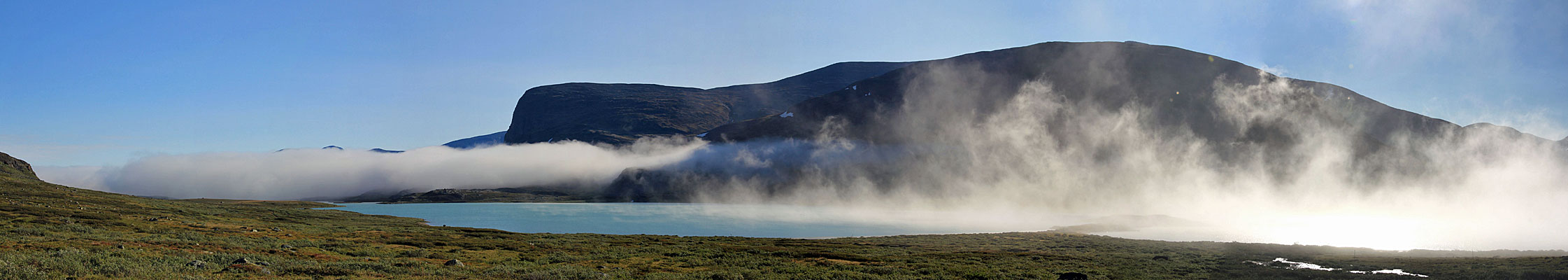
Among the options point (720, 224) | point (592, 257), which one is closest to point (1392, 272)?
point (592, 257)

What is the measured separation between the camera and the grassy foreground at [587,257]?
1394 inches

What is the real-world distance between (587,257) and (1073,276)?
36.7 m

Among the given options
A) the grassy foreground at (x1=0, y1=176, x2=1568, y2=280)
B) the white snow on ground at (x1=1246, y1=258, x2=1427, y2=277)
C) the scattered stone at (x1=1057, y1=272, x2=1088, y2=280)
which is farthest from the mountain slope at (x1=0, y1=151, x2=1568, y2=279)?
the white snow on ground at (x1=1246, y1=258, x2=1427, y2=277)

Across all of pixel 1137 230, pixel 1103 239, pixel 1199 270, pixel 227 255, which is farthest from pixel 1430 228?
pixel 227 255

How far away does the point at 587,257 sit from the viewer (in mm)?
55688

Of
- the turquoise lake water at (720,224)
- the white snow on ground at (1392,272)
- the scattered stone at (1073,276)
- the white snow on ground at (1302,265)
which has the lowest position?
the turquoise lake water at (720,224)

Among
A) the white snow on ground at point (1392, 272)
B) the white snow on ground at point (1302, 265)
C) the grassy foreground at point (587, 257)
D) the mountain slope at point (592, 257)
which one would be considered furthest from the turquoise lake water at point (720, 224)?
the white snow on ground at point (1392, 272)

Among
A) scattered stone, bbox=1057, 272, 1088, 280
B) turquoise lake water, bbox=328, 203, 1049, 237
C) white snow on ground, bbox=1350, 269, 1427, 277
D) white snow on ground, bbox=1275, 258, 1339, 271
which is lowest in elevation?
turquoise lake water, bbox=328, 203, 1049, 237

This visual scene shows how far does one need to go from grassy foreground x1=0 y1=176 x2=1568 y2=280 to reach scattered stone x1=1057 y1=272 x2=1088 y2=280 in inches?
47.6

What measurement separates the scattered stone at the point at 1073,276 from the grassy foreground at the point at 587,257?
3.97 ft

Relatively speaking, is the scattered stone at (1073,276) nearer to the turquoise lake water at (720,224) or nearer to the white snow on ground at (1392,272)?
the white snow on ground at (1392,272)

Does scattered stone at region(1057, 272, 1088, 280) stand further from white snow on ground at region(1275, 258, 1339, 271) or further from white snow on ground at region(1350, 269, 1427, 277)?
white snow on ground at region(1350, 269, 1427, 277)

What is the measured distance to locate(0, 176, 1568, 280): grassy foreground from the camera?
35406 mm

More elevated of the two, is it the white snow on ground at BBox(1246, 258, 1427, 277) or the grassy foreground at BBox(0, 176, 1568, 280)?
the white snow on ground at BBox(1246, 258, 1427, 277)
